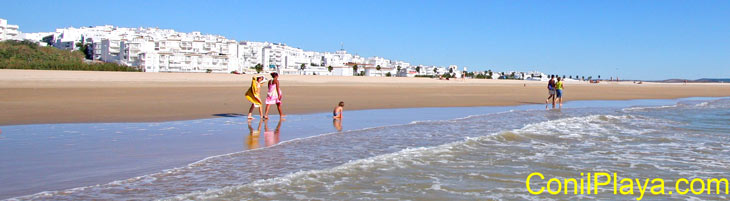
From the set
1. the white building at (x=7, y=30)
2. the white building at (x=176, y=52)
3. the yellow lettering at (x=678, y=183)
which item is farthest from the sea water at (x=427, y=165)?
the white building at (x=7, y=30)

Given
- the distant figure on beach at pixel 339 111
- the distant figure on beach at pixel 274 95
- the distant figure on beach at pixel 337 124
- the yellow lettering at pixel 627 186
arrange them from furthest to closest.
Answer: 1. the distant figure on beach at pixel 339 111
2. the distant figure on beach at pixel 274 95
3. the distant figure on beach at pixel 337 124
4. the yellow lettering at pixel 627 186

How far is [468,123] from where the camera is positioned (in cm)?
1147

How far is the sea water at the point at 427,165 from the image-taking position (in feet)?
15.4

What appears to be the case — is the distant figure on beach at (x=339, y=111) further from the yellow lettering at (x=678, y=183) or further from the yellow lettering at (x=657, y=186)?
the yellow lettering at (x=678, y=183)

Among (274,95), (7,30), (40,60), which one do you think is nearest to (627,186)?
A: (274,95)

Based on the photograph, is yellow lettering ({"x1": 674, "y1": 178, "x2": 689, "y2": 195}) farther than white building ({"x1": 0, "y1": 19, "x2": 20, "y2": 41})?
No

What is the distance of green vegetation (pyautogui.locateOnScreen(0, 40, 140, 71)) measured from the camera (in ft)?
114

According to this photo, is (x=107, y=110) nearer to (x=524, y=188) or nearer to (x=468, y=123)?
(x=468, y=123)

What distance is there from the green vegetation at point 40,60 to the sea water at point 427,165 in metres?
32.6

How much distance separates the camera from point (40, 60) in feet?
140

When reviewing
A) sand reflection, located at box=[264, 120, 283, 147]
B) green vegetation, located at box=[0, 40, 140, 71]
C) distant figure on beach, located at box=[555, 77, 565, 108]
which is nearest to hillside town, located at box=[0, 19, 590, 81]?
green vegetation, located at box=[0, 40, 140, 71]

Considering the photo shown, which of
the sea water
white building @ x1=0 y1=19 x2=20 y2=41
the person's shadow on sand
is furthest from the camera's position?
white building @ x1=0 y1=19 x2=20 y2=41

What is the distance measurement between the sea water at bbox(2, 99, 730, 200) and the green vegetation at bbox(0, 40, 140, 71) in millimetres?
32554

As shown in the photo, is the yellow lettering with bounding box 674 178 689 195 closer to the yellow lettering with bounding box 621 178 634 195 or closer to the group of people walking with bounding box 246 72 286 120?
the yellow lettering with bounding box 621 178 634 195
